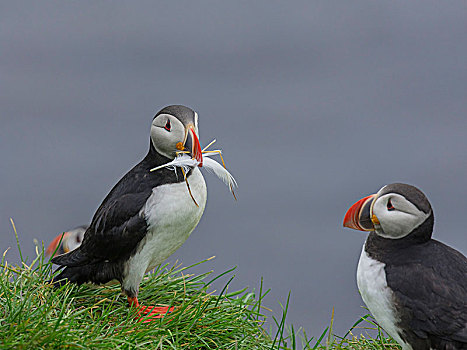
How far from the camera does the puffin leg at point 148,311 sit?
422 cm

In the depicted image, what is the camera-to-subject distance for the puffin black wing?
3805 mm

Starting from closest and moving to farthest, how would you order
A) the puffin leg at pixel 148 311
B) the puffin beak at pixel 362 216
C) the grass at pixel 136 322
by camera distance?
the grass at pixel 136 322, the puffin beak at pixel 362 216, the puffin leg at pixel 148 311

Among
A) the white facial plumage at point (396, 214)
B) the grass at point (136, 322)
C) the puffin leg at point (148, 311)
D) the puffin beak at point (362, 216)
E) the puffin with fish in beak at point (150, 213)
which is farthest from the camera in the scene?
the puffin with fish in beak at point (150, 213)

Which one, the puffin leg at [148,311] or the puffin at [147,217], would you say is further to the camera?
the puffin at [147,217]

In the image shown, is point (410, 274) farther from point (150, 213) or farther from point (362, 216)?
point (150, 213)

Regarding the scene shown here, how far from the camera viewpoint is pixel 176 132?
14.2 feet

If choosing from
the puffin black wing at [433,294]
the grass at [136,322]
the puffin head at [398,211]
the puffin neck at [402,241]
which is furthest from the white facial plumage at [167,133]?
the puffin black wing at [433,294]

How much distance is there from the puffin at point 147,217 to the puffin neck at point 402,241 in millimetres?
1067

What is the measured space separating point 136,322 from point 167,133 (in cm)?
106

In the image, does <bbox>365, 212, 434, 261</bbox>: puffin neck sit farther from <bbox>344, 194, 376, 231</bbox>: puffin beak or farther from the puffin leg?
the puffin leg

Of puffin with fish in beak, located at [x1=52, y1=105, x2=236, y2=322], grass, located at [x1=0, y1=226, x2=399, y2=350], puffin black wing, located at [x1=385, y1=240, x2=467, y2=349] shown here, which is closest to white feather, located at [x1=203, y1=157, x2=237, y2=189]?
puffin with fish in beak, located at [x1=52, y1=105, x2=236, y2=322]

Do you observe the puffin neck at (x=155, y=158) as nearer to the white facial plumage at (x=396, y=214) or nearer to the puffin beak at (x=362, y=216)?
the puffin beak at (x=362, y=216)

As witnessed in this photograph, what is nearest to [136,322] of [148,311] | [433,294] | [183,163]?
[148,311]

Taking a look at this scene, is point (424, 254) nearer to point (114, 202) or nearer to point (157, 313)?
point (157, 313)
